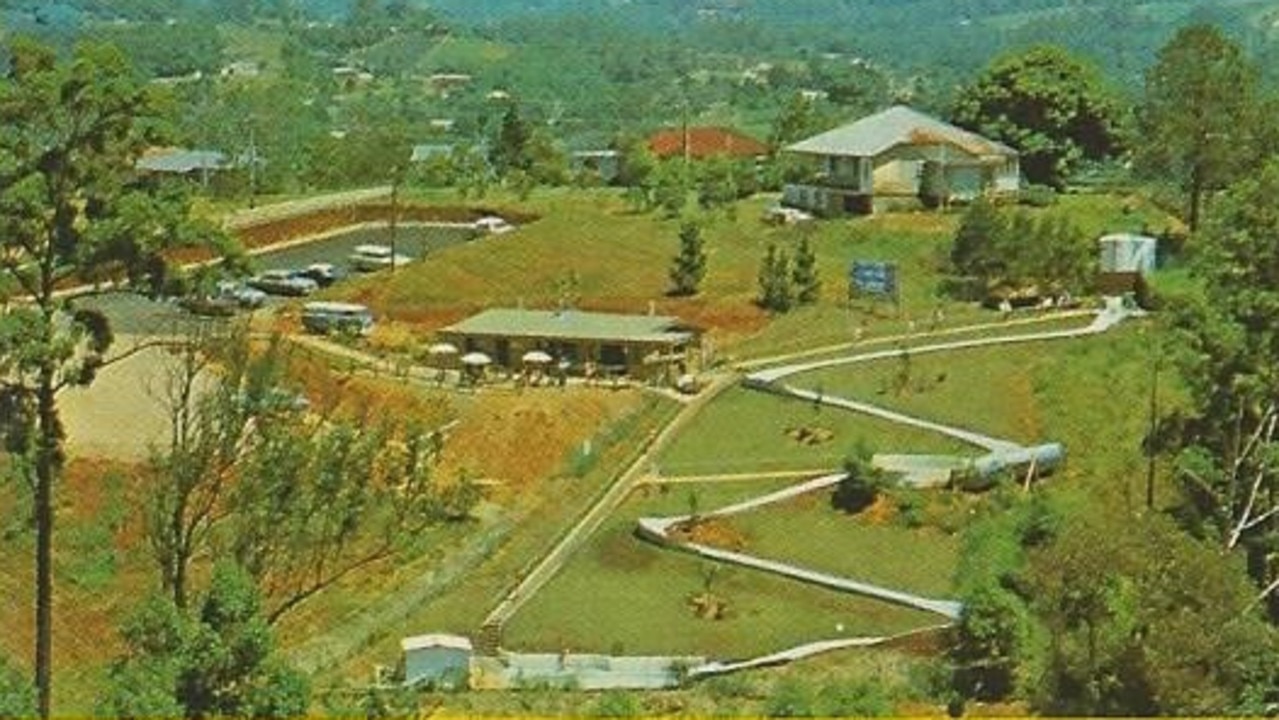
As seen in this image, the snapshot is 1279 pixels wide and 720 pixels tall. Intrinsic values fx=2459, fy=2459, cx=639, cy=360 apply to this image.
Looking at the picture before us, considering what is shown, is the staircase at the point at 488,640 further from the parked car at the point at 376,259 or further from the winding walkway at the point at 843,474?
the parked car at the point at 376,259

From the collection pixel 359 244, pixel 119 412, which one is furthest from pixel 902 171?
pixel 119 412

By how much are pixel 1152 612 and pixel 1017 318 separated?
A: 656 inches

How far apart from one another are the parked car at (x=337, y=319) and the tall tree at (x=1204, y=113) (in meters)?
12.6

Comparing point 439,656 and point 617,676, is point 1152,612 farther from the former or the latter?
point 439,656

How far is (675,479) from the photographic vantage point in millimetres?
24781

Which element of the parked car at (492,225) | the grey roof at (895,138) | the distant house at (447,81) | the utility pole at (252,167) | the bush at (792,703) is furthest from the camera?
the distant house at (447,81)

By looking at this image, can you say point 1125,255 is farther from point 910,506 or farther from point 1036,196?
point 910,506

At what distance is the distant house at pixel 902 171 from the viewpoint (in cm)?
4088

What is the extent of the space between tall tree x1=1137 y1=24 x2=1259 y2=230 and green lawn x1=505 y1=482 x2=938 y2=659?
673 inches

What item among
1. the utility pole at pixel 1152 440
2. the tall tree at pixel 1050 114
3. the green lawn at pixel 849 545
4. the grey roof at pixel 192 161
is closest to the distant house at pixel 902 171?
the tall tree at pixel 1050 114

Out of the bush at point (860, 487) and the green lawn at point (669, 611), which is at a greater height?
the bush at point (860, 487)

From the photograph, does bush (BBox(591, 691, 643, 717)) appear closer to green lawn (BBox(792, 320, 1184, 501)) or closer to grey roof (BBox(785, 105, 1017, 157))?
green lawn (BBox(792, 320, 1184, 501))

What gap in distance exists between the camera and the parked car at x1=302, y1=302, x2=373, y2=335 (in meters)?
33.2

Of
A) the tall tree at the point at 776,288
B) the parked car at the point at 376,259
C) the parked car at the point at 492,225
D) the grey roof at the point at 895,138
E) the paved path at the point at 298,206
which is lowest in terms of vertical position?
the parked car at the point at 376,259
